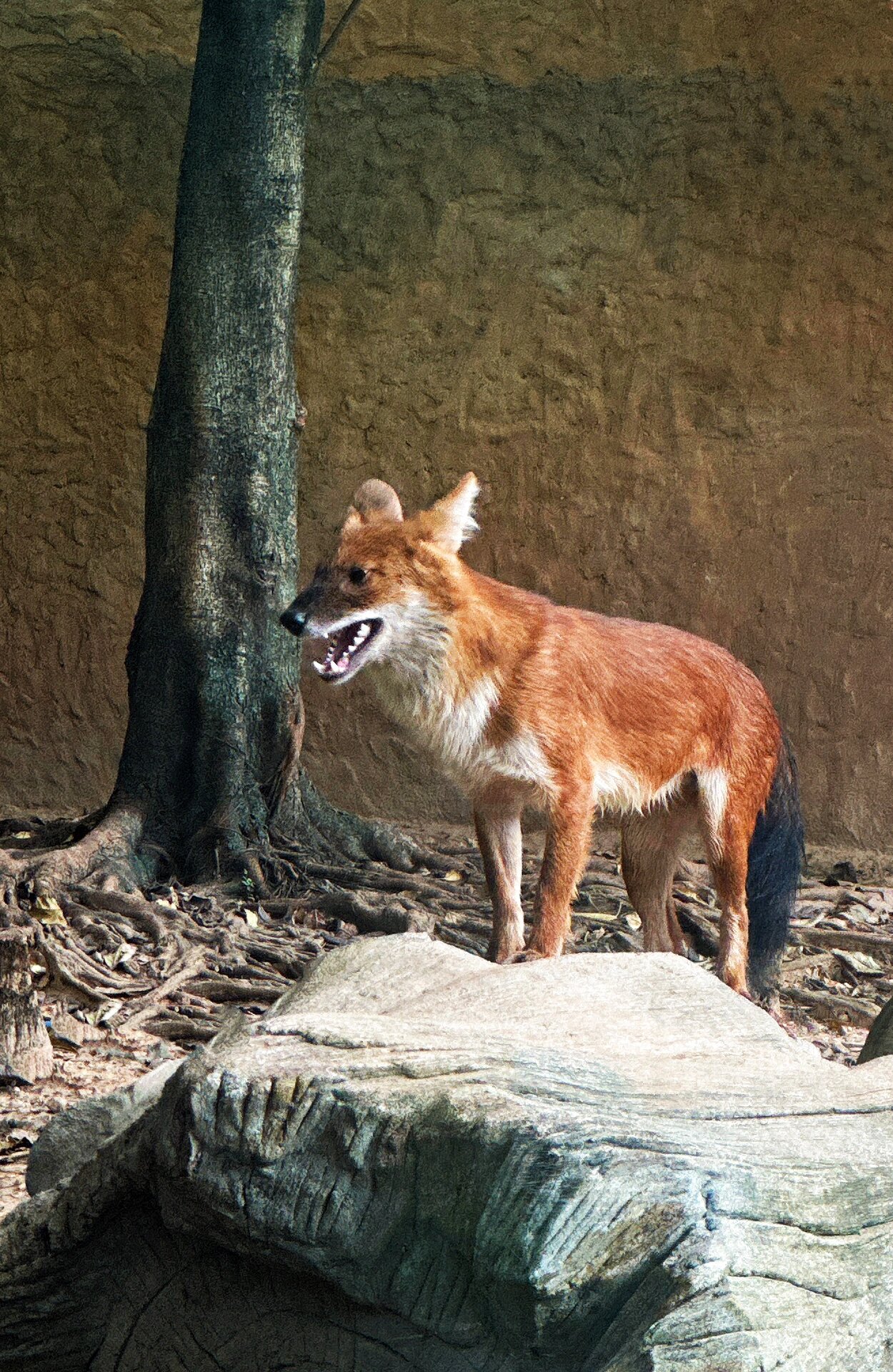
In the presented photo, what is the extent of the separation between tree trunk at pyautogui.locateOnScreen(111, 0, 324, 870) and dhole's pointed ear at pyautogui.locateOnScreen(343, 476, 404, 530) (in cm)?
131

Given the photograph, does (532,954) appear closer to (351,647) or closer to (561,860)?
(561,860)

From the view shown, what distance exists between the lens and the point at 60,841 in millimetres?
6391

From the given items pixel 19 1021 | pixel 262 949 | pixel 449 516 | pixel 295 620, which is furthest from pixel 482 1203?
pixel 262 949

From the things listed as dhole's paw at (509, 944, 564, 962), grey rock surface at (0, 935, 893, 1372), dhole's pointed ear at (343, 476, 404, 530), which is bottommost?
dhole's paw at (509, 944, 564, 962)

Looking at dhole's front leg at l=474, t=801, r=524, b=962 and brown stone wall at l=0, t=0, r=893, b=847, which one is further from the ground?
brown stone wall at l=0, t=0, r=893, b=847

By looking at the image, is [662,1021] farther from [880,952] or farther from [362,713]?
[362,713]

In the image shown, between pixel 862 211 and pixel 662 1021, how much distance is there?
5919 millimetres

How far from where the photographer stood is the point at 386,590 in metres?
4.63

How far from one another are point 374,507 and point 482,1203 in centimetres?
321

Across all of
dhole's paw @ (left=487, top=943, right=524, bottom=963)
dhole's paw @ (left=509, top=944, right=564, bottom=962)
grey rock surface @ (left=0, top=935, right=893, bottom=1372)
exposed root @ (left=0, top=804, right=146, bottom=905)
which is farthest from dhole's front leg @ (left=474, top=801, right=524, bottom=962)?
grey rock surface @ (left=0, top=935, right=893, bottom=1372)

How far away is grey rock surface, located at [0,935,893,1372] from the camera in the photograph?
5.72ft

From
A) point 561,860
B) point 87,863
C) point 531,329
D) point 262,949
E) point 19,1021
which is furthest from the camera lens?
point 531,329

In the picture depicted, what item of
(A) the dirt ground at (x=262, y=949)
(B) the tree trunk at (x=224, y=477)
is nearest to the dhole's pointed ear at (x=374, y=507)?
(B) the tree trunk at (x=224, y=477)

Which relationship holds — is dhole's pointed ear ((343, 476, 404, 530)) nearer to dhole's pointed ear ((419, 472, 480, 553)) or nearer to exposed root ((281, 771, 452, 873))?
dhole's pointed ear ((419, 472, 480, 553))
